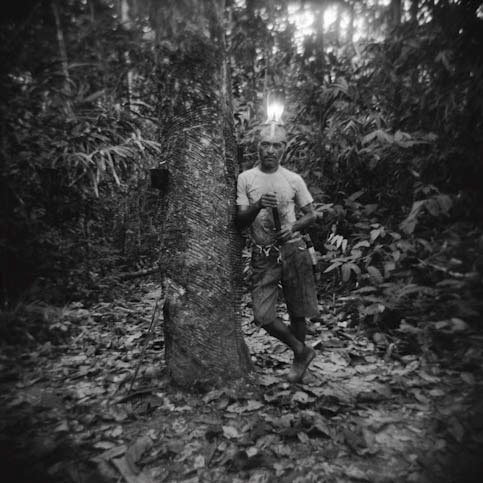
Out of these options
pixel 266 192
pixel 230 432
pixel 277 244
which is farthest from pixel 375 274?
pixel 230 432

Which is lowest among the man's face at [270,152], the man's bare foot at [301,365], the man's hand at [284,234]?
the man's bare foot at [301,365]

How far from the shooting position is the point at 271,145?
2756 millimetres

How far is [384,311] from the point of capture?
3672mm

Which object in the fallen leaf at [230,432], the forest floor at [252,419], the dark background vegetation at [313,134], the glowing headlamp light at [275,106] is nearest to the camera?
the forest floor at [252,419]

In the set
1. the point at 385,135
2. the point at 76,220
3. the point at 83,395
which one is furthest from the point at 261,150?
the point at 76,220

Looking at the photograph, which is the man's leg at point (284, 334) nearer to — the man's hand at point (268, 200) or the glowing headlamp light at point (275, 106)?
the man's hand at point (268, 200)

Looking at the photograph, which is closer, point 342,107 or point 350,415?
point 350,415

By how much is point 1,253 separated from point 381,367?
11.5 ft

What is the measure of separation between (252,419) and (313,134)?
412 centimetres

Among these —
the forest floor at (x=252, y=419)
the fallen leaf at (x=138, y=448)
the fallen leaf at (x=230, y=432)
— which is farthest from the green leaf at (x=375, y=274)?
the fallen leaf at (x=138, y=448)

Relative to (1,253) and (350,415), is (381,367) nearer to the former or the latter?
(350,415)

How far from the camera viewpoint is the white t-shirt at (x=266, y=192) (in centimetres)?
273

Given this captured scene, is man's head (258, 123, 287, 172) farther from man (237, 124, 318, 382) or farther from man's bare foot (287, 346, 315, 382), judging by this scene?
man's bare foot (287, 346, 315, 382)

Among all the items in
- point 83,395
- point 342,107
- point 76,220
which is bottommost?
point 83,395
